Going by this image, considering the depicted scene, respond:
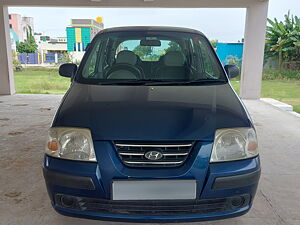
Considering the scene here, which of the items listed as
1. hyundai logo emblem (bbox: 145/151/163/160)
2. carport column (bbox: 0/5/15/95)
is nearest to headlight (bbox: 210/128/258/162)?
hyundai logo emblem (bbox: 145/151/163/160)

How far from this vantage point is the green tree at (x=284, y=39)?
13.3 meters

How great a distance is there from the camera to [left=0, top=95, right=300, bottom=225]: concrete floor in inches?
81.9

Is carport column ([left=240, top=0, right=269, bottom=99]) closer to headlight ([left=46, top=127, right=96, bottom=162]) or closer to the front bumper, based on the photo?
the front bumper

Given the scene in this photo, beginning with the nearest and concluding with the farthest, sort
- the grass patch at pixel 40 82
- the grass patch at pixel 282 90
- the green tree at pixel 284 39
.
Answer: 1. the grass patch at pixel 282 90
2. the grass patch at pixel 40 82
3. the green tree at pixel 284 39

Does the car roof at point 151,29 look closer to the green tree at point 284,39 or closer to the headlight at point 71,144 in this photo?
the headlight at point 71,144

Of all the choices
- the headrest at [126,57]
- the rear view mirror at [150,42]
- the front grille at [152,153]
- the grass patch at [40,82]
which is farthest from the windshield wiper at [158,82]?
the grass patch at [40,82]

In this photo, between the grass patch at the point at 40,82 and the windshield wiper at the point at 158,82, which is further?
the grass patch at the point at 40,82

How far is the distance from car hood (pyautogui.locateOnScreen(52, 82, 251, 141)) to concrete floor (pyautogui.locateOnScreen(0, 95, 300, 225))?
0.79 m

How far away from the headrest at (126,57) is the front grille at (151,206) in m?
1.44

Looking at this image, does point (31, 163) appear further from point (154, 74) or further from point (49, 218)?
point (154, 74)

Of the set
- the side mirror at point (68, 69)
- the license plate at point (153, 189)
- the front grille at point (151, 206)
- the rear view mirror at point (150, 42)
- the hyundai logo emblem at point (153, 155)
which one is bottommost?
the front grille at point (151, 206)

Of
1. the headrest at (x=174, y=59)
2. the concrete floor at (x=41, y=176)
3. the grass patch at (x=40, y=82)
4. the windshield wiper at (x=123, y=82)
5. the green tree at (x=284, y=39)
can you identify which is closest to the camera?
the concrete floor at (x=41, y=176)

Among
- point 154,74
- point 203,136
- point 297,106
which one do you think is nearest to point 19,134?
point 154,74

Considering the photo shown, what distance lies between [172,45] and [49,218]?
192 cm
